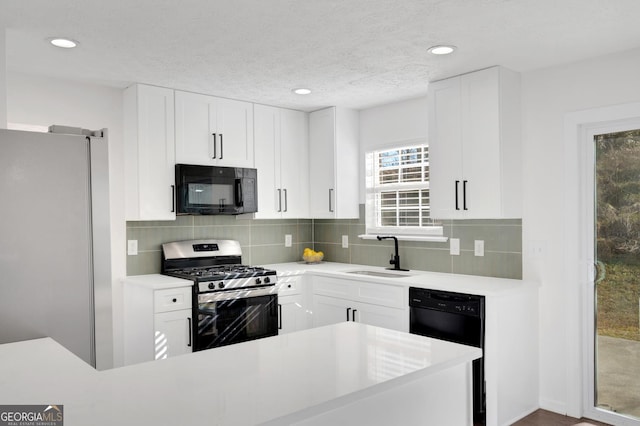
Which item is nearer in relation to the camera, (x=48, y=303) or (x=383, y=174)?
(x=48, y=303)

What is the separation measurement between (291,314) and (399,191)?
56.7 inches

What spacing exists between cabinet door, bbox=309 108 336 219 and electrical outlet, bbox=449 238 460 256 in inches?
43.9

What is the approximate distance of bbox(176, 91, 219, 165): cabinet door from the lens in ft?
13.0

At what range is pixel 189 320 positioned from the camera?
364 cm

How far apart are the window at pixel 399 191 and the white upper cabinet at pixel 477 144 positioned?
1.82 feet

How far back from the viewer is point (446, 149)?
367cm

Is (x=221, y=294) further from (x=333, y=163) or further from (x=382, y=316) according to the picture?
(x=333, y=163)

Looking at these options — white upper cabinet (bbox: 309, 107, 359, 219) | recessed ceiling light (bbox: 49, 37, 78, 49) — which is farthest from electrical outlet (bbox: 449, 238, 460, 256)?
recessed ceiling light (bbox: 49, 37, 78, 49)

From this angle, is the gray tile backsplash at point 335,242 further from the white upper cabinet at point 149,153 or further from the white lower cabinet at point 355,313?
the white lower cabinet at point 355,313

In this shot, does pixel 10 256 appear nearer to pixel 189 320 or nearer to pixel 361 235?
pixel 189 320

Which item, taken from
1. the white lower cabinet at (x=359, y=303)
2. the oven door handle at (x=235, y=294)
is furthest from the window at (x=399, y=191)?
the oven door handle at (x=235, y=294)

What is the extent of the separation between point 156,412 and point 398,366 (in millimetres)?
769

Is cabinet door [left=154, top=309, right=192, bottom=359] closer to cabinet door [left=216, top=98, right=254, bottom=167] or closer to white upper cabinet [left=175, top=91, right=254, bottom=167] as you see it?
white upper cabinet [left=175, top=91, right=254, bottom=167]

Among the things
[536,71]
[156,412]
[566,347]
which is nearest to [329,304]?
[566,347]
